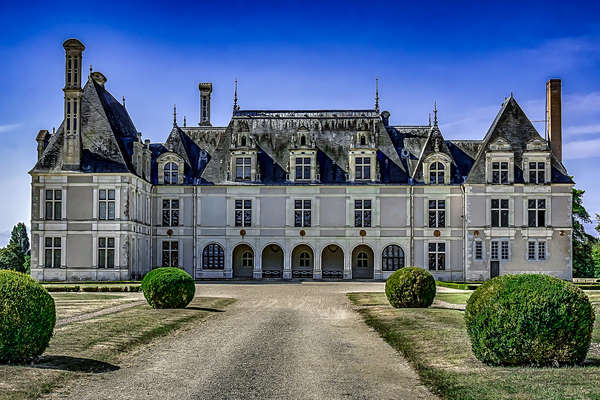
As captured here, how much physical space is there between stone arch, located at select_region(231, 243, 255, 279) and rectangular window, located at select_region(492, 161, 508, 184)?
1789 centimetres

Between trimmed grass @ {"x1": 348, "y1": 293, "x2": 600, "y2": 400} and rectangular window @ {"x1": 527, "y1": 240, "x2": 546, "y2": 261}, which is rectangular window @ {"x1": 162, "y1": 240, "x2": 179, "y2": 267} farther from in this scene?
trimmed grass @ {"x1": 348, "y1": 293, "x2": 600, "y2": 400}

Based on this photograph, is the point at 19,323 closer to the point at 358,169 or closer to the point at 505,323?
the point at 505,323

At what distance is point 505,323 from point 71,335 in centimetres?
1011

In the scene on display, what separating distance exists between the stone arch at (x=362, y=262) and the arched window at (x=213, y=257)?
9.54m

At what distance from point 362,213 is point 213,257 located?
429 inches

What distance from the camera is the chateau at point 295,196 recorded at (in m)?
46.7

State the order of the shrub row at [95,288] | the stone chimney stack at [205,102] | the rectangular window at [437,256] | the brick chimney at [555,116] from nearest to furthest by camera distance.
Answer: the shrub row at [95,288] < the rectangular window at [437,256] < the brick chimney at [555,116] < the stone chimney stack at [205,102]

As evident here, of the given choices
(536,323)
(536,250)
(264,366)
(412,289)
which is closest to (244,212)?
(536,250)

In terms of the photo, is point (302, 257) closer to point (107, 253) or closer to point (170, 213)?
point (170, 213)

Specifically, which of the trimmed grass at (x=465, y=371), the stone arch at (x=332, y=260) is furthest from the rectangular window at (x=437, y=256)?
the trimmed grass at (x=465, y=371)

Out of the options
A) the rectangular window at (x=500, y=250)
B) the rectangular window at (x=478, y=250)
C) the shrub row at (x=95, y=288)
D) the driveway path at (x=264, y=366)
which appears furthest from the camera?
the rectangular window at (x=478, y=250)

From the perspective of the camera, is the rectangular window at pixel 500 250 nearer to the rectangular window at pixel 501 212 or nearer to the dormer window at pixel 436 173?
the rectangular window at pixel 501 212

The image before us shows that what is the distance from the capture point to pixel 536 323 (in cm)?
1302

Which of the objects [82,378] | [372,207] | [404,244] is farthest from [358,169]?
[82,378]
